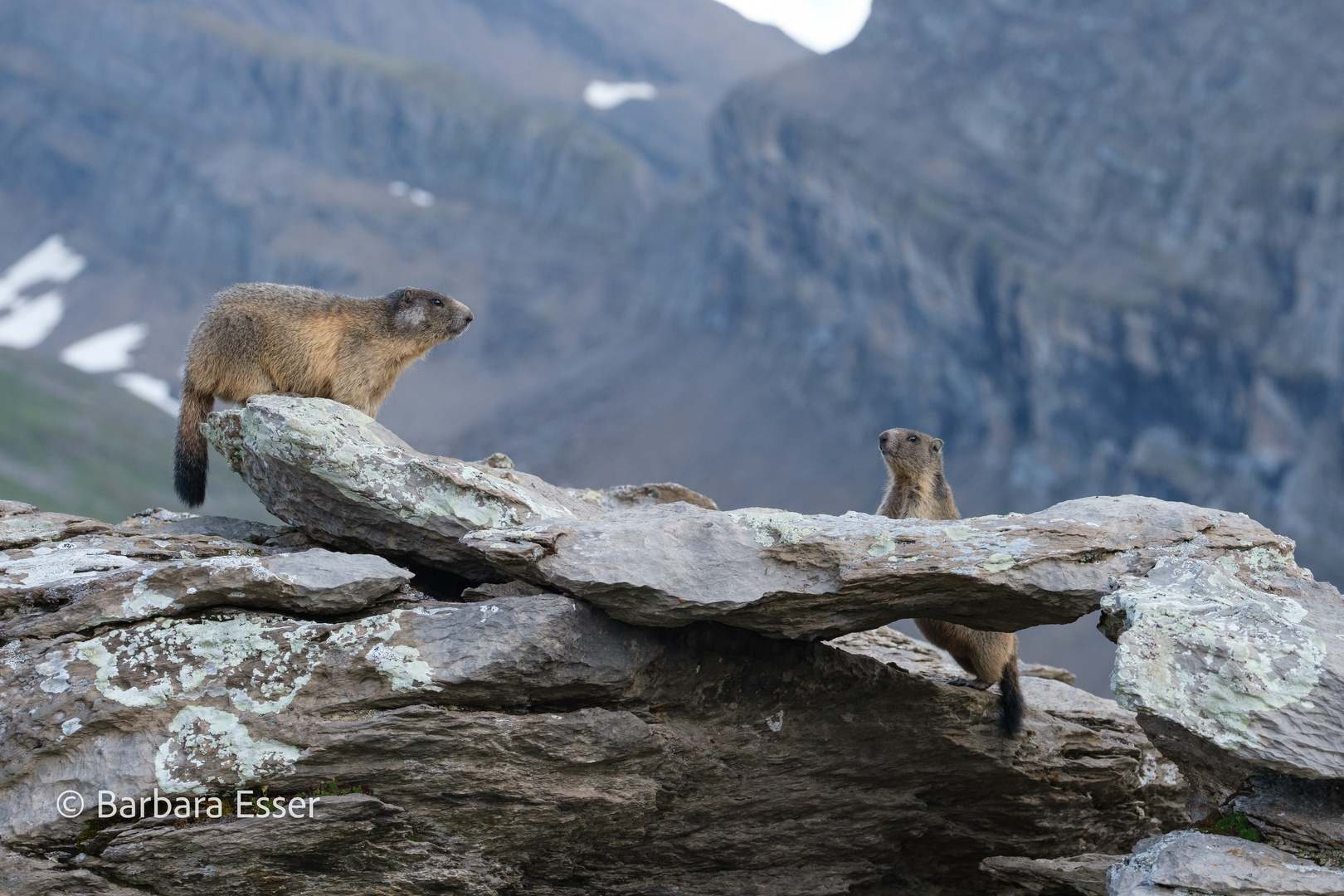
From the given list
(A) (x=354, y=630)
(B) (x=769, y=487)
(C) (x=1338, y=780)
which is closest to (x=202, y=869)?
(A) (x=354, y=630)

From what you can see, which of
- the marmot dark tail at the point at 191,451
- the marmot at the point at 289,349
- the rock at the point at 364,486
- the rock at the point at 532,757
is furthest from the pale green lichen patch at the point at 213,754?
the marmot dark tail at the point at 191,451

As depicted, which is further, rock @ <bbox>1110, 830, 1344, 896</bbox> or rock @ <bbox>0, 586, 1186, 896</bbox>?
rock @ <bbox>0, 586, 1186, 896</bbox>

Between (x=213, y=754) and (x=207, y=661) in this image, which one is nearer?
(x=213, y=754)

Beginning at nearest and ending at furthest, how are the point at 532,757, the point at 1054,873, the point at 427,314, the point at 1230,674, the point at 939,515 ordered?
the point at 1230,674, the point at 532,757, the point at 1054,873, the point at 427,314, the point at 939,515

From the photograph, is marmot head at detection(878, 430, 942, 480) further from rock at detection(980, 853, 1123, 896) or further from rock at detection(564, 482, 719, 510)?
rock at detection(980, 853, 1123, 896)

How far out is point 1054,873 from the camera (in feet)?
49.7

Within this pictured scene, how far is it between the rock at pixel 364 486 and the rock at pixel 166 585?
664mm

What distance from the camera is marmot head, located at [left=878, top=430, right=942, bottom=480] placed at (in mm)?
18500

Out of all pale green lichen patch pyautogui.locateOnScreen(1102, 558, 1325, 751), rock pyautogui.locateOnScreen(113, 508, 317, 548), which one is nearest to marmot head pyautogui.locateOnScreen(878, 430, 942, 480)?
pale green lichen patch pyautogui.locateOnScreen(1102, 558, 1325, 751)

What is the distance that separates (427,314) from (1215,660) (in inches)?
477

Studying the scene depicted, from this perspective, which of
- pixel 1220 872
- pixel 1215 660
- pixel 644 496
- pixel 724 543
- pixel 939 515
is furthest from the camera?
pixel 644 496

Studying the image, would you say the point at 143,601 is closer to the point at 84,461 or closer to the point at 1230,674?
the point at 1230,674

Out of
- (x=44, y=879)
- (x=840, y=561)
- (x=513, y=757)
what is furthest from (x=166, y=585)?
(x=840, y=561)

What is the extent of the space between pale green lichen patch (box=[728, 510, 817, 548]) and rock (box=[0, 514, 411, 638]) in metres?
4.30
